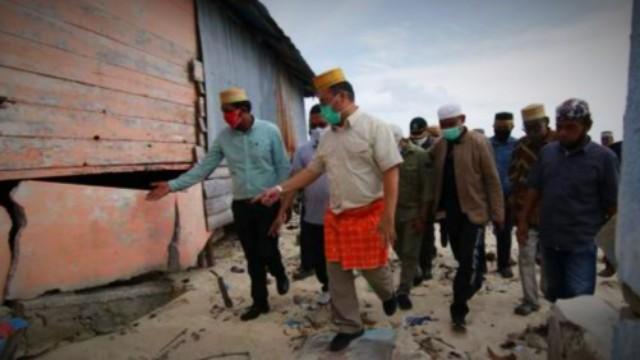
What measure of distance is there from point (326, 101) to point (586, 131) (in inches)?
73.5

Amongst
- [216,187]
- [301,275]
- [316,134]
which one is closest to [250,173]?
[316,134]

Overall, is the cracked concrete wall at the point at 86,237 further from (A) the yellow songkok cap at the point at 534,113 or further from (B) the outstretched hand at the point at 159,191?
(A) the yellow songkok cap at the point at 534,113

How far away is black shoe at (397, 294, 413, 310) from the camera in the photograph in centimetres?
438

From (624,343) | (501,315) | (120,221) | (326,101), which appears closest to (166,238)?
(120,221)

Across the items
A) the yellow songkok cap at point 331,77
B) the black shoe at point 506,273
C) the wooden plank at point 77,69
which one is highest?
the wooden plank at point 77,69

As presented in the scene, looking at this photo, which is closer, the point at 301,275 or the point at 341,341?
the point at 341,341

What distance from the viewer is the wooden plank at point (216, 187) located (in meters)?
6.16

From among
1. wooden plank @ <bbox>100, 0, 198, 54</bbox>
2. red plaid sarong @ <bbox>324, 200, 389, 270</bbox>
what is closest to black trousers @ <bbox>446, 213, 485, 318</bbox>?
red plaid sarong @ <bbox>324, 200, 389, 270</bbox>

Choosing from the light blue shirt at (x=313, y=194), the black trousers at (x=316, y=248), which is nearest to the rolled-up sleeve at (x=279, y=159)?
the light blue shirt at (x=313, y=194)

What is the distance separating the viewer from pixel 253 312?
4184 mm

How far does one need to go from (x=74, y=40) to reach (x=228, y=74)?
339 cm

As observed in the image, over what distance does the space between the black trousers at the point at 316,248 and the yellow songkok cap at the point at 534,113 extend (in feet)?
8.19

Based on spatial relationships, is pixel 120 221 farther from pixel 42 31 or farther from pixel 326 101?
pixel 326 101

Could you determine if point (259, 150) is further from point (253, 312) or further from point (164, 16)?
point (164, 16)
